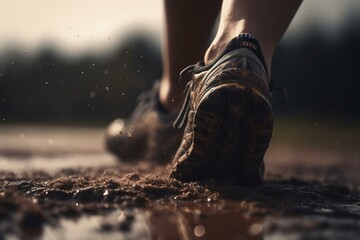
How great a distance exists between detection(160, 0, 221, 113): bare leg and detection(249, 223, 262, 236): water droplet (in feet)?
5.72

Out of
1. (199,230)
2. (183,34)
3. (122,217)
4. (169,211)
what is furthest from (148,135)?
(199,230)

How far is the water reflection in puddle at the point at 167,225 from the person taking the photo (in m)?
1.51

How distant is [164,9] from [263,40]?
3.72ft

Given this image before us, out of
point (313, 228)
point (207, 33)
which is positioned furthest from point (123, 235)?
point (207, 33)

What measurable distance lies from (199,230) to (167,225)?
104 mm

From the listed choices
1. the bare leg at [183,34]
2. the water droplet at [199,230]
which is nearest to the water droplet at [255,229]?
the water droplet at [199,230]

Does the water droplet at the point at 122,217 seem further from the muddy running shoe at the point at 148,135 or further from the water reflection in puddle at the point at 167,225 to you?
the muddy running shoe at the point at 148,135

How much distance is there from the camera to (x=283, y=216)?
1.77m

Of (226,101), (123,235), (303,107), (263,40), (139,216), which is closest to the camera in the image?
(123,235)

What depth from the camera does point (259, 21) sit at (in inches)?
87.3

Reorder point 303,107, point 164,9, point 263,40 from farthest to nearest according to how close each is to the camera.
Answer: point 303,107 < point 164,9 < point 263,40

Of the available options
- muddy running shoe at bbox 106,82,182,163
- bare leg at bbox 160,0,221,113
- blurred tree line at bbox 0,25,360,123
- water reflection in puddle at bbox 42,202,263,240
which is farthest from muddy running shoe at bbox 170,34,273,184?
blurred tree line at bbox 0,25,360,123

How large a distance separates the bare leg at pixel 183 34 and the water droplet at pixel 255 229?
5.72 feet

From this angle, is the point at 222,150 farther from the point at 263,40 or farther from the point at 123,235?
the point at 123,235
